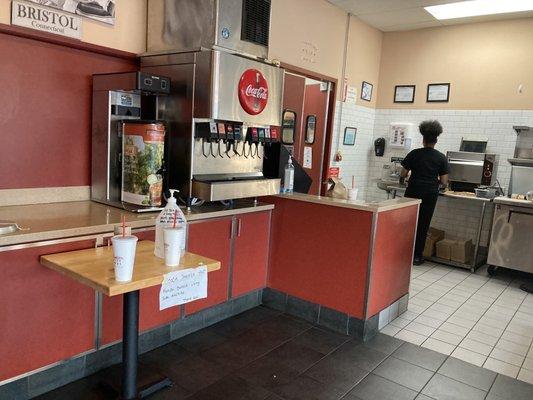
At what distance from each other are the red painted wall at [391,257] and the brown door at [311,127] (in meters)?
2.04

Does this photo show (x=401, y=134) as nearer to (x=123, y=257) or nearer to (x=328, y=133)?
(x=328, y=133)

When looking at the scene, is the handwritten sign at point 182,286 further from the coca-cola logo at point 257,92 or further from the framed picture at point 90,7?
the framed picture at point 90,7

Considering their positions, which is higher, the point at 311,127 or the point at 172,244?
the point at 311,127

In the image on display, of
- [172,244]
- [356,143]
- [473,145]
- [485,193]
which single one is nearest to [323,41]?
[356,143]

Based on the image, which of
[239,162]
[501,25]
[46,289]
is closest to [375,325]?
[239,162]

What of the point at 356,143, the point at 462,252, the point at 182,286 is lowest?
the point at 462,252

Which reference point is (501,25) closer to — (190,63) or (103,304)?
(190,63)

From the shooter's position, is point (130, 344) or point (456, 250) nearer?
point (130, 344)

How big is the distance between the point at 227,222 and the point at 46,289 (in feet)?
4.36

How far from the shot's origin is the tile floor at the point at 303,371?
259 cm

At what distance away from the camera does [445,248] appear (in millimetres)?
5621

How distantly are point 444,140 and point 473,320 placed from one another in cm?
304

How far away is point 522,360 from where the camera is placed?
319 cm

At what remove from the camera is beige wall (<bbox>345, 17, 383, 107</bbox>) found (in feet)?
19.2
